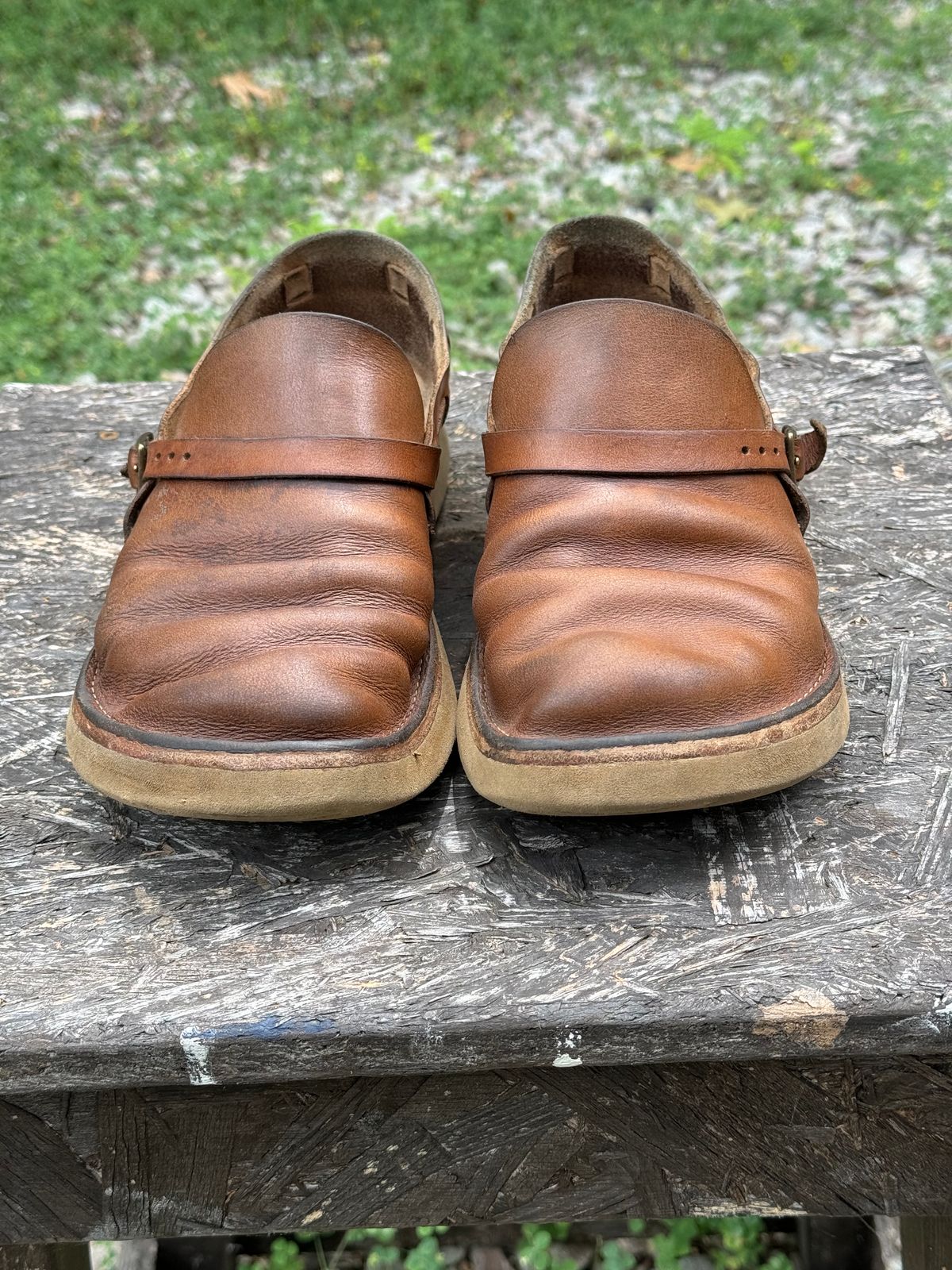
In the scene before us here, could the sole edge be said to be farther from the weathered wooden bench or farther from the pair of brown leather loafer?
the weathered wooden bench

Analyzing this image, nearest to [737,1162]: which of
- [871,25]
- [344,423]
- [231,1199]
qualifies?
[231,1199]

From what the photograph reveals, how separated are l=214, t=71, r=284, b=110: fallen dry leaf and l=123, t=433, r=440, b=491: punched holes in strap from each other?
292cm

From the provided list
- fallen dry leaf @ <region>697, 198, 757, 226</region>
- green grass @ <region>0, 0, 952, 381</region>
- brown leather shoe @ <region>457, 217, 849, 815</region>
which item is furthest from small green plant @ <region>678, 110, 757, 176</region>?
brown leather shoe @ <region>457, 217, 849, 815</region>

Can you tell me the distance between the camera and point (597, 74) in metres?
3.68

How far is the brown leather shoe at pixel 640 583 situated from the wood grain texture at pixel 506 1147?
0.29 metres

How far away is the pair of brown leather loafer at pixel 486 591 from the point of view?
89cm

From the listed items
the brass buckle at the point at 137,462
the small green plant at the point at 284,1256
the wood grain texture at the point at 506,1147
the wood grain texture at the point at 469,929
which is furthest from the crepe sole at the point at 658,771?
the small green plant at the point at 284,1256

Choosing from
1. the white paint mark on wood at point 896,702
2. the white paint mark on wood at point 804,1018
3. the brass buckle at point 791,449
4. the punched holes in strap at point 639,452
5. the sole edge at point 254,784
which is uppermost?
the punched holes in strap at point 639,452

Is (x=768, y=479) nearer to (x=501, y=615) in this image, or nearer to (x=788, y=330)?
(x=501, y=615)

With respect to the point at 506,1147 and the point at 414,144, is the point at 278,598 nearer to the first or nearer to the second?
the point at 506,1147

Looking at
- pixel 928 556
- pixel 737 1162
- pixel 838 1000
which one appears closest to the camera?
pixel 838 1000

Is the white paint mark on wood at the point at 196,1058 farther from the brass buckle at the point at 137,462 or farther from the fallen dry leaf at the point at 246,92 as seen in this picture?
the fallen dry leaf at the point at 246,92

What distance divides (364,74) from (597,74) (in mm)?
804

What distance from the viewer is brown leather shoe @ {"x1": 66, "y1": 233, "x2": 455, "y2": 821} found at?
898mm
